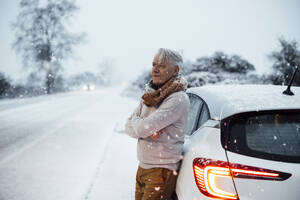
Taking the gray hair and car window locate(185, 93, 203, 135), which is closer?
the gray hair

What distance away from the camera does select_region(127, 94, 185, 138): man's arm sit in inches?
72.9

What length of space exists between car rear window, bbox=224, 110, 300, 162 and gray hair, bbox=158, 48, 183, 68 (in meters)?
0.76

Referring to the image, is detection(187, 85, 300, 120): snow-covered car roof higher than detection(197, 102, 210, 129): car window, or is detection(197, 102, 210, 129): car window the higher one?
detection(187, 85, 300, 120): snow-covered car roof

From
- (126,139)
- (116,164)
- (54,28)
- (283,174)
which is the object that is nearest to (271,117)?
(283,174)

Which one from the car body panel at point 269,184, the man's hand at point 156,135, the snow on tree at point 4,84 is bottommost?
the snow on tree at point 4,84

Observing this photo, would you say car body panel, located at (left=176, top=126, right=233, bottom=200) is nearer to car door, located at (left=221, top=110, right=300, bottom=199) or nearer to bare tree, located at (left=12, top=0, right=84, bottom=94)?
car door, located at (left=221, top=110, right=300, bottom=199)

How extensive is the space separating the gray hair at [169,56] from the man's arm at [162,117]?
1.19 ft

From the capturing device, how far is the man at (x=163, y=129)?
1885 millimetres

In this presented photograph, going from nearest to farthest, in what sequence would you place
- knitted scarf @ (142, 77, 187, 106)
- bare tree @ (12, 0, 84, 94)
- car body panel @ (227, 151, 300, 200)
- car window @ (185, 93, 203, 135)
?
car body panel @ (227, 151, 300, 200) → knitted scarf @ (142, 77, 187, 106) → car window @ (185, 93, 203, 135) → bare tree @ (12, 0, 84, 94)

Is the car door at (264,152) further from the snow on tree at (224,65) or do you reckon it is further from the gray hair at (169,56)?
the snow on tree at (224,65)

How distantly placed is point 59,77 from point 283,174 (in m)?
28.3

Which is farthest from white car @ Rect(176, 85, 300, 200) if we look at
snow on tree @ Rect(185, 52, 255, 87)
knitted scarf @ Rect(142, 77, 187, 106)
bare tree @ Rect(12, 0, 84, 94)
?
bare tree @ Rect(12, 0, 84, 94)

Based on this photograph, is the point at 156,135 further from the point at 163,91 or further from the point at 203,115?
the point at 203,115

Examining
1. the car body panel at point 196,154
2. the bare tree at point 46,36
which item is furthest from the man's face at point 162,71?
the bare tree at point 46,36
